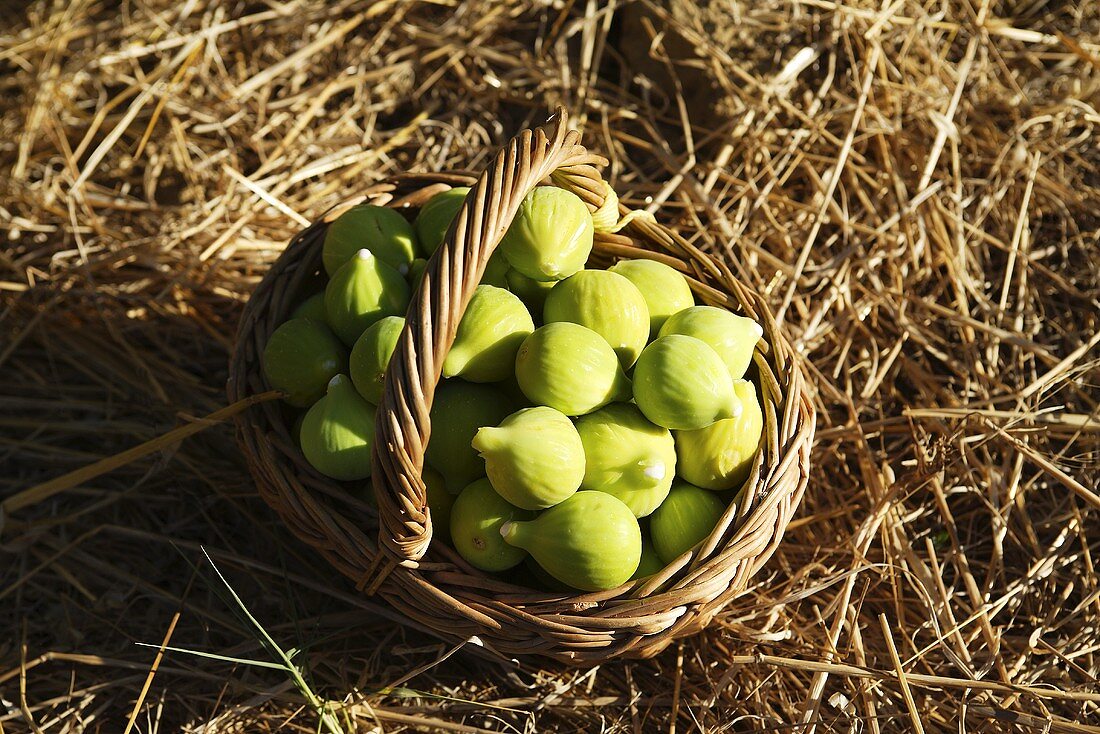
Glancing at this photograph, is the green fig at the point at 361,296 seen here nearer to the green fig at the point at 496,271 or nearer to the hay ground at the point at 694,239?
the green fig at the point at 496,271

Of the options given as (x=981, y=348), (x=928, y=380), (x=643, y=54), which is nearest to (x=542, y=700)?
(x=928, y=380)

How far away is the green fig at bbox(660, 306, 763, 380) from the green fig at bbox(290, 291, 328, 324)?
2.47 ft

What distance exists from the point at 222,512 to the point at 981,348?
6.97 feet

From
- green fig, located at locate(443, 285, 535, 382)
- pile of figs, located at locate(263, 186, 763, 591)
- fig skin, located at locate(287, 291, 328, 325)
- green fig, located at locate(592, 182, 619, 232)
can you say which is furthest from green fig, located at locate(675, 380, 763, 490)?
fig skin, located at locate(287, 291, 328, 325)

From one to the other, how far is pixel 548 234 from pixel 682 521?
2.02 feet

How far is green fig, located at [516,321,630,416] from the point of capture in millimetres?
1525

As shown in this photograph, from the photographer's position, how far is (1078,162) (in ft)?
8.53

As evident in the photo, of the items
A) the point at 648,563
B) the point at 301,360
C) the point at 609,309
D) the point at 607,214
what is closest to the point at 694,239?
the point at 607,214

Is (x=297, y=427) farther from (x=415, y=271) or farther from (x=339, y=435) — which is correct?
(x=415, y=271)

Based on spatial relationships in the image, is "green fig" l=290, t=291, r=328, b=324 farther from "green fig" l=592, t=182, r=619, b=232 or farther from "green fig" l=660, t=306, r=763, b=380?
"green fig" l=660, t=306, r=763, b=380

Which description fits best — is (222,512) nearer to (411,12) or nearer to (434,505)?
Answer: (434,505)

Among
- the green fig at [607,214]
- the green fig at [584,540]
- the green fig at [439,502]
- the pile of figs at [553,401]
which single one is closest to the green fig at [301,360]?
the pile of figs at [553,401]

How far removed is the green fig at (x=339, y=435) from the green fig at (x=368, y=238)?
34cm

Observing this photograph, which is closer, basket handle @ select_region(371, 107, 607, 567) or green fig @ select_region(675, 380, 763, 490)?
basket handle @ select_region(371, 107, 607, 567)
